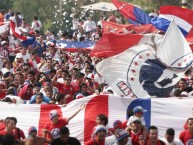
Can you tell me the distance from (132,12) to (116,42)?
22.6ft

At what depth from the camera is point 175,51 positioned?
74.5 ft

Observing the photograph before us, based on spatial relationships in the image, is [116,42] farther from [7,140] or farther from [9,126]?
[7,140]

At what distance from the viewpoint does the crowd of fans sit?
691 inches

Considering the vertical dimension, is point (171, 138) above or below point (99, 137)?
below

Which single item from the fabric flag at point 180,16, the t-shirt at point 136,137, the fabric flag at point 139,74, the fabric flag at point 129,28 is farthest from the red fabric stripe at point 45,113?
the fabric flag at point 129,28

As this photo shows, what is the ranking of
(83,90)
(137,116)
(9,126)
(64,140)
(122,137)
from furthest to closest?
(83,90)
(137,116)
(9,126)
(64,140)
(122,137)

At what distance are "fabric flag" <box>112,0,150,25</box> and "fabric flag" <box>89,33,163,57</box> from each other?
6.17m

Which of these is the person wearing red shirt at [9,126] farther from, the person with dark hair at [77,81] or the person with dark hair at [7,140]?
the person with dark hair at [77,81]

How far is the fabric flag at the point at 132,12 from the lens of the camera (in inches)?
1228

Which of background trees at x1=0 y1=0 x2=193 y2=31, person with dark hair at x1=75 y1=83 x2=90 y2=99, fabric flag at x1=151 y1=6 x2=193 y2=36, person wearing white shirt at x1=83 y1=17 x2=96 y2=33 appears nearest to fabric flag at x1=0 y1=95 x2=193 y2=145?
person with dark hair at x1=75 y1=83 x2=90 y2=99

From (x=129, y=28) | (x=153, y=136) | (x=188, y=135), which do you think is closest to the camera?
(x=153, y=136)

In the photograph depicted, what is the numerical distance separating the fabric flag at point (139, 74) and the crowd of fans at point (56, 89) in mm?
313

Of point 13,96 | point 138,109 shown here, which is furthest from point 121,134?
point 13,96

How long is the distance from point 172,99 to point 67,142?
361 cm
